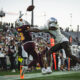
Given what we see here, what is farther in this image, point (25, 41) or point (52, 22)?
point (25, 41)

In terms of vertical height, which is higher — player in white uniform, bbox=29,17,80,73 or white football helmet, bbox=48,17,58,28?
white football helmet, bbox=48,17,58,28

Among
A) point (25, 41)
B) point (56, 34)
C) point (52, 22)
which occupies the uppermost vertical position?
point (52, 22)

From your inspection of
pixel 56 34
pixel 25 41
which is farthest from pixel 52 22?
pixel 25 41

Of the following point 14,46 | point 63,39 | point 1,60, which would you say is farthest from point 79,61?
point 1,60

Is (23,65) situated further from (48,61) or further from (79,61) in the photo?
(79,61)

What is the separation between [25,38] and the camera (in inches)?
383

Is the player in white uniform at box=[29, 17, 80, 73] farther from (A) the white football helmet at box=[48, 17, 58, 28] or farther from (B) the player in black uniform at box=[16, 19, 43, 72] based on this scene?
(B) the player in black uniform at box=[16, 19, 43, 72]

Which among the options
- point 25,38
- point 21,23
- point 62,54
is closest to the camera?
point 21,23

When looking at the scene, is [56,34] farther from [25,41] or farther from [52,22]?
[25,41]

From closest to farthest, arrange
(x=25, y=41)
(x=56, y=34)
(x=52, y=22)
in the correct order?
(x=52, y=22), (x=56, y=34), (x=25, y=41)

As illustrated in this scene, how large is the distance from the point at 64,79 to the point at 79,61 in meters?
1.89

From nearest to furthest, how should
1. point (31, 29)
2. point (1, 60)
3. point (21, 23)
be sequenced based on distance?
point (31, 29) → point (21, 23) → point (1, 60)

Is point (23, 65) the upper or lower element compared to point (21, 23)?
lower

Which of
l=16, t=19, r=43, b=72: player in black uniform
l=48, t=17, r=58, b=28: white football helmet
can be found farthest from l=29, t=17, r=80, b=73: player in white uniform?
l=16, t=19, r=43, b=72: player in black uniform
